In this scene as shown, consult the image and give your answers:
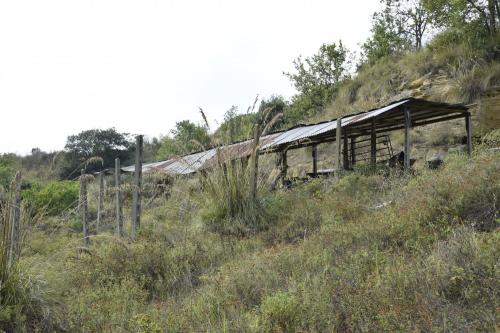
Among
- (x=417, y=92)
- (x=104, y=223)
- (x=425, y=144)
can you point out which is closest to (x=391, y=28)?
(x=417, y=92)

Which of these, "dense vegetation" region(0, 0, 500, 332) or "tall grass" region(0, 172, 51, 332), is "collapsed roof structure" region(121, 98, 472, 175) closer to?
"dense vegetation" region(0, 0, 500, 332)

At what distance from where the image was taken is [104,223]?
1198cm

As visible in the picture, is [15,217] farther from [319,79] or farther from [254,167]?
[319,79]

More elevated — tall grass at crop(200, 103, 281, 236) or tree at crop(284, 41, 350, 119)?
tree at crop(284, 41, 350, 119)

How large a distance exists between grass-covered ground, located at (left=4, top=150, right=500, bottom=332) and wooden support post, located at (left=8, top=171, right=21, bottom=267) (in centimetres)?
22

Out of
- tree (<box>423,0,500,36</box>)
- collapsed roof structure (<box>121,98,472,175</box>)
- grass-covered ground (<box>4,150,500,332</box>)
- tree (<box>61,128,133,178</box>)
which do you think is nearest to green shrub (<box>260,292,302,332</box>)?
grass-covered ground (<box>4,150,500,332</box>)

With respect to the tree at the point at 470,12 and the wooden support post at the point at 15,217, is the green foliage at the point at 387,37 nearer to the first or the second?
the tree at the point at 470,12

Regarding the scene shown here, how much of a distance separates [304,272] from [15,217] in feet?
8.50

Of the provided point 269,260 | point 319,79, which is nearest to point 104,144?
point 319,79

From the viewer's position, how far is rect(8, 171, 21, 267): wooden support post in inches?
143

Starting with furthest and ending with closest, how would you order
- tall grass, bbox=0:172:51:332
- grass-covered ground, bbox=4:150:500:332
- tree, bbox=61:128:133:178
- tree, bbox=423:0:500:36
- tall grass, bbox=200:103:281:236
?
tree, bbox=61:128:133:178
tree, bbox=423:0:500:36
tall grass, bbox=200:103:281:236
tall grass, bbox=0:172:51:332
grass-covered ground, bbox=4:150:500:332

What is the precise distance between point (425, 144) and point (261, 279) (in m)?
13.7

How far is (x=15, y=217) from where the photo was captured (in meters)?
3.71

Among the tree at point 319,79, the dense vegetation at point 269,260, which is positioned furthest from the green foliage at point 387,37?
the dense vegetation at point 269,260
